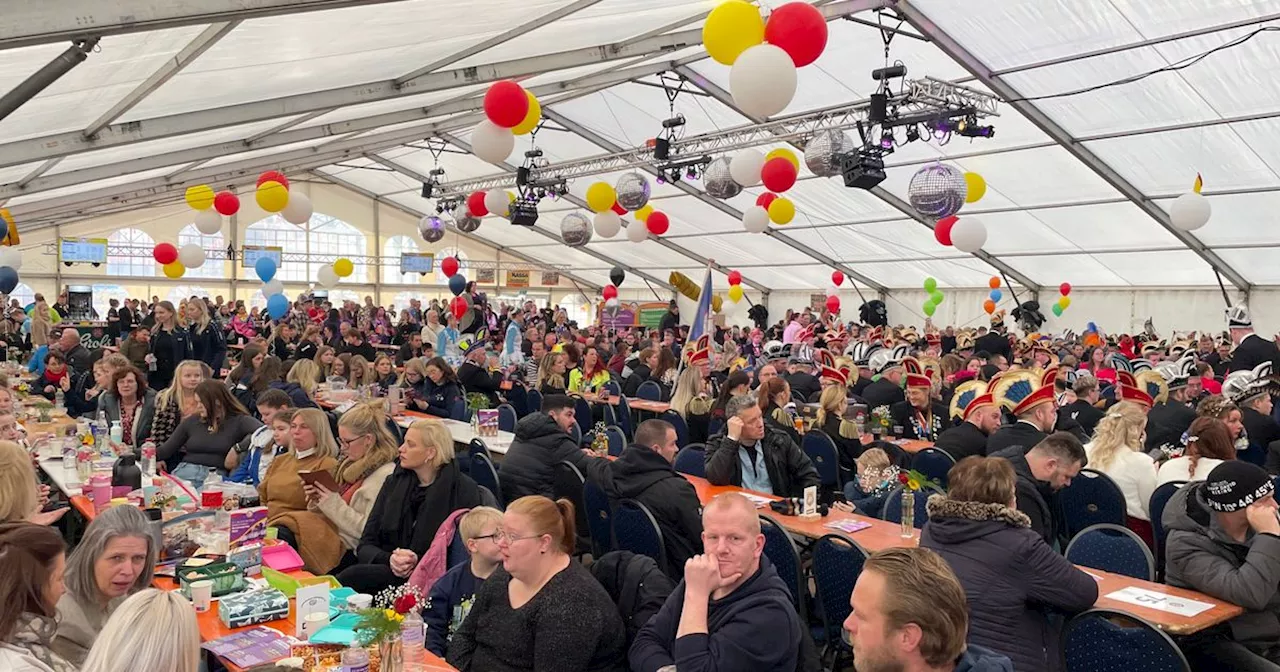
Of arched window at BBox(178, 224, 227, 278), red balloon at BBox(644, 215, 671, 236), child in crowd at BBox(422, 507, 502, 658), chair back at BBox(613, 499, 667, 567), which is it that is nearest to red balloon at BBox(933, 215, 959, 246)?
red balloon at BBox(644, 215, 671, 236)

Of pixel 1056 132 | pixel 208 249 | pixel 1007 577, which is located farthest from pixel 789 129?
pixel 208 249

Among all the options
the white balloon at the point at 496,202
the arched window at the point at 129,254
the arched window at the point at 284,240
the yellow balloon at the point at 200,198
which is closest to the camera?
the yellow balloon at the point at 200,198

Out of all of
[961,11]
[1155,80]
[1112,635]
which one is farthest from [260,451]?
[1155,80]

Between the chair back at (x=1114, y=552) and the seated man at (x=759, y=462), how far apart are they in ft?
5.86

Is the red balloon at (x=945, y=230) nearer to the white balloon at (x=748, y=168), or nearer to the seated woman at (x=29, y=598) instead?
the white balloon at (x=748, y=168)

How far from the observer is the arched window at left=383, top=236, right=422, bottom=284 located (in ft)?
102

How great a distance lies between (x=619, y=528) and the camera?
443 cm

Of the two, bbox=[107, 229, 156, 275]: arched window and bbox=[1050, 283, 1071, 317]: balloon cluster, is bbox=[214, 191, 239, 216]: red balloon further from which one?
bbox=[107, 229, 156, 275]: arched window

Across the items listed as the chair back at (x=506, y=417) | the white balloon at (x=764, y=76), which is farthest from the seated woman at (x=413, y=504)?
the chair back at (x=506, y=417)

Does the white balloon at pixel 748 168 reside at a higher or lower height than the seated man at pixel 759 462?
higher

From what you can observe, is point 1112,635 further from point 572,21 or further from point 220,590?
point 572,21

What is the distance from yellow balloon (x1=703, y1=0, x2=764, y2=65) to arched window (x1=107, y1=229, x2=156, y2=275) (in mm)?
25768

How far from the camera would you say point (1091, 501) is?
5.29 m

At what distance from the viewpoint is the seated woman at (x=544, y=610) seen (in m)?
2.85
